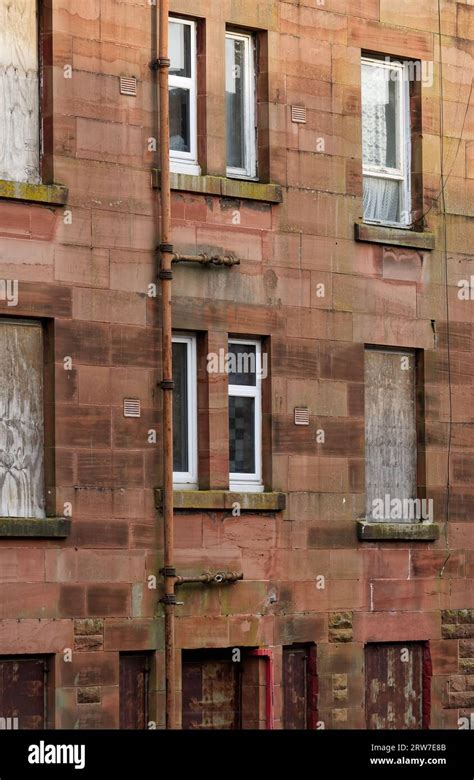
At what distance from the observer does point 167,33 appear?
27.0 m

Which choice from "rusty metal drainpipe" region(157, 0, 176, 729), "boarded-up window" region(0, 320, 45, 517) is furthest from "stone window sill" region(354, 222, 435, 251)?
"boarded-up window" region(0, 320, 45, 517)

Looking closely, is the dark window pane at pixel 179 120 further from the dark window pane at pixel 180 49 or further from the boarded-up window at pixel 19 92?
the boarded-up window at pixel 19 92

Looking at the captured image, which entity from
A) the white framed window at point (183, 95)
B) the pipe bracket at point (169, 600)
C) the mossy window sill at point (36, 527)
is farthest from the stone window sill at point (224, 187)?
the pipe bracket at point (169, 600)

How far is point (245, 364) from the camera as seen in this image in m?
27.9

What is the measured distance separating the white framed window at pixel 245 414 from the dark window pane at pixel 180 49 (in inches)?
130

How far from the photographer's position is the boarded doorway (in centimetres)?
2705

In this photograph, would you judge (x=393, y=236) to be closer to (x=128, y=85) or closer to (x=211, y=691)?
(x=128, y=85)

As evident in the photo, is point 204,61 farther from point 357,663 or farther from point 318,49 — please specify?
point 357,663

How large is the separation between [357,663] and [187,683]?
8.34ft

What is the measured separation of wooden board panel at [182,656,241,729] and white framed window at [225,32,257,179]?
19.6 feet
